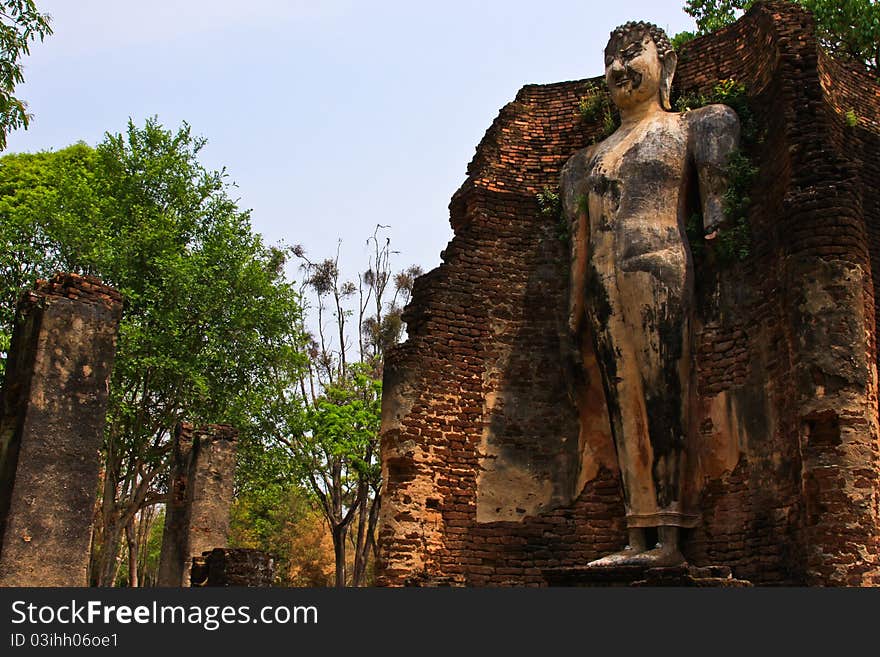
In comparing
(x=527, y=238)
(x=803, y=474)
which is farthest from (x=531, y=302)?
(x=803, y=474)

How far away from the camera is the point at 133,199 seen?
18.8 meters

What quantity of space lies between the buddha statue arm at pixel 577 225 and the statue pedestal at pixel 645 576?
2670 mm

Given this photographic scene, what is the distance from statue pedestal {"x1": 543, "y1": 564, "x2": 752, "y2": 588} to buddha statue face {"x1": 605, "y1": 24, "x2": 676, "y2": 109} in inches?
203

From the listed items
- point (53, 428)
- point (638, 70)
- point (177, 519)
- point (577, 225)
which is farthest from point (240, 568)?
point (638, 70)

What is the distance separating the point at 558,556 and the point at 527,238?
3.69 m

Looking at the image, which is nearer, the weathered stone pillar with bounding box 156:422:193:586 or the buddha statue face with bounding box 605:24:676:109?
the buddha statue face with bounding box 605:24:676:109

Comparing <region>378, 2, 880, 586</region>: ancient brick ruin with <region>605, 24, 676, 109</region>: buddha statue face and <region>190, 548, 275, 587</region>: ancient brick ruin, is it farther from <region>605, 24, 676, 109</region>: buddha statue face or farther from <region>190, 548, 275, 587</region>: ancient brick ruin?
<region>190, 548, 275, 587</region>: ancient brick ruin

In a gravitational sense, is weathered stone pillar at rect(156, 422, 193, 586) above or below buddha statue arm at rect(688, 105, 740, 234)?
below

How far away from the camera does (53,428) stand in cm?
759

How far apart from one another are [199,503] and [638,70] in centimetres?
814

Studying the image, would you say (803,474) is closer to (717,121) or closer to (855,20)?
(717,121)

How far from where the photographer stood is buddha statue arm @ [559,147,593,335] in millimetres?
11039

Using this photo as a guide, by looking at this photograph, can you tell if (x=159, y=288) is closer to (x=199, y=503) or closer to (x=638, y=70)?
(x=199, y=503)

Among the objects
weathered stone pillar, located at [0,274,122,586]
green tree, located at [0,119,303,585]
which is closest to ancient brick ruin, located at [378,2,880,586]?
weathered stone pillar, located at [0,274,122,586]
